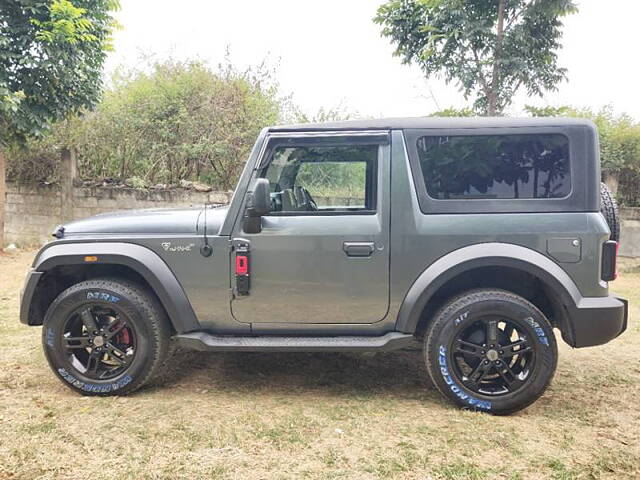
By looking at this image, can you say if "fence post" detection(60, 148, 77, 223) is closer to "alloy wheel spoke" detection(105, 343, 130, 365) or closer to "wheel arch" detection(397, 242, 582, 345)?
"alloy wheel spoke" detection(105, 343, 130, 365)

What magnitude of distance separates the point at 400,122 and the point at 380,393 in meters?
1.82

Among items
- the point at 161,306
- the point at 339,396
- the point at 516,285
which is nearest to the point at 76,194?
the point at 161,306

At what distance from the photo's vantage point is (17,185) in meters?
10.3

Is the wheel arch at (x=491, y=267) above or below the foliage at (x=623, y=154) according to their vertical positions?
below

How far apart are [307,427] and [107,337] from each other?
1437 mm

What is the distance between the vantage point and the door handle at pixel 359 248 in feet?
9.77

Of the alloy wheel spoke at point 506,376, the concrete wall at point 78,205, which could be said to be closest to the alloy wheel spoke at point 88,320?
the alloy wheel spoke at point 506,376

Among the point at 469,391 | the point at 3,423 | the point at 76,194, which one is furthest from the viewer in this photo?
the point at 76,194

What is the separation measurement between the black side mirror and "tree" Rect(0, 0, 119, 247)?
587 cm

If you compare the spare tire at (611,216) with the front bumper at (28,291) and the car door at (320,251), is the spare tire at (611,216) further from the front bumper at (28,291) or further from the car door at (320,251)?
the front bumper at (28,291)

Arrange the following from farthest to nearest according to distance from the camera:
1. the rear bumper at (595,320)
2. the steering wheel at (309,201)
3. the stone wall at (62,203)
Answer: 1. the stone wall at (62,203)
2. the steering wheel at (309,201)
3. the rear bumper at (595,320)

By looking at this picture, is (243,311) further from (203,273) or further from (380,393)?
(380,393)

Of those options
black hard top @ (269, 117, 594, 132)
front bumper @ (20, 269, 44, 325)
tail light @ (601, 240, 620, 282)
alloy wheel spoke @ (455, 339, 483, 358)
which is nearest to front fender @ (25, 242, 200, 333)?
front bumper @ (20, 269, 44, 325)

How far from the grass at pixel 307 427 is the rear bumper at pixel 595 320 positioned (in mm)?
497
